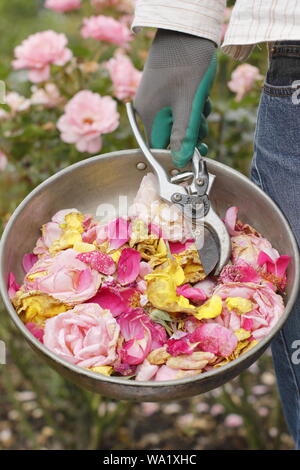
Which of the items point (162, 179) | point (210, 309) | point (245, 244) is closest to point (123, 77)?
point (162, 179)

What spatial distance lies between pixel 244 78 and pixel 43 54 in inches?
18.9

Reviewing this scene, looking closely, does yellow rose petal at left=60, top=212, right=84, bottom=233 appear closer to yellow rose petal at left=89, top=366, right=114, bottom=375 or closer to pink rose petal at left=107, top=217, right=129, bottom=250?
pink rose petal at left=107, top=217, right=129, bottom=250

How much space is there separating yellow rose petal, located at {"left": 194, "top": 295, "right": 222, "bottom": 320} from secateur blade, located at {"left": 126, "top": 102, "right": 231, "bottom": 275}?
0.26 ft

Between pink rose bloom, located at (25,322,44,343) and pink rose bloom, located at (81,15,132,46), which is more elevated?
pink rose bloom, located at (81,15,132,46)

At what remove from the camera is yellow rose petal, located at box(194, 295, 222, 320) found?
0.87m

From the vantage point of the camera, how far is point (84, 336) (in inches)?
34.4

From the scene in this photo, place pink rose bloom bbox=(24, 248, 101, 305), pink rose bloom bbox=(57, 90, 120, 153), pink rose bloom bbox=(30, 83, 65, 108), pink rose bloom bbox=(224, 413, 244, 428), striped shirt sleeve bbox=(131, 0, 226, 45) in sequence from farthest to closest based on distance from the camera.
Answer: pink rose bloom bbox=(224, 413, 244, 428) → pink rose bloom bbox=(30, 83, 65, 108) → pink rose bloom bbox=(57, 90, 120, 153) → striped shirt sleeve bbox=(131, 0, 226, 45) → pink rose bloom bbox=(24, 248, 101, 305)

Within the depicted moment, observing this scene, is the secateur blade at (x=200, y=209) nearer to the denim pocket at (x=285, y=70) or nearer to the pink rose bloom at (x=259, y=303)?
the pink rose bloom at (x=259, y=303)

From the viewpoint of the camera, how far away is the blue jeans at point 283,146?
909 mm

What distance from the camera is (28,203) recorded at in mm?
999

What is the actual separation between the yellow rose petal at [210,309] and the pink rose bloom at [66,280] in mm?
156

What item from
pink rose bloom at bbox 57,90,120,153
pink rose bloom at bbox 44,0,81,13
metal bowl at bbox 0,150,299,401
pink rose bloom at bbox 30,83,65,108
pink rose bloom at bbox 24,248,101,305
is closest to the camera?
metal bowl at bbox 0,150,299,401

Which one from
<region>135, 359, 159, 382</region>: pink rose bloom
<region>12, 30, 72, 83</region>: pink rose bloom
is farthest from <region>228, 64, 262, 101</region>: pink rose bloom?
<region>135, 359, 159, 382</region>: pink rose bloom

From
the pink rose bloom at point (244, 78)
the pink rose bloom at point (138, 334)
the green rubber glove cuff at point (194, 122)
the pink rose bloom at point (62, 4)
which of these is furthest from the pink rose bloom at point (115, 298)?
the pink rose bloom at point (62, 4)
